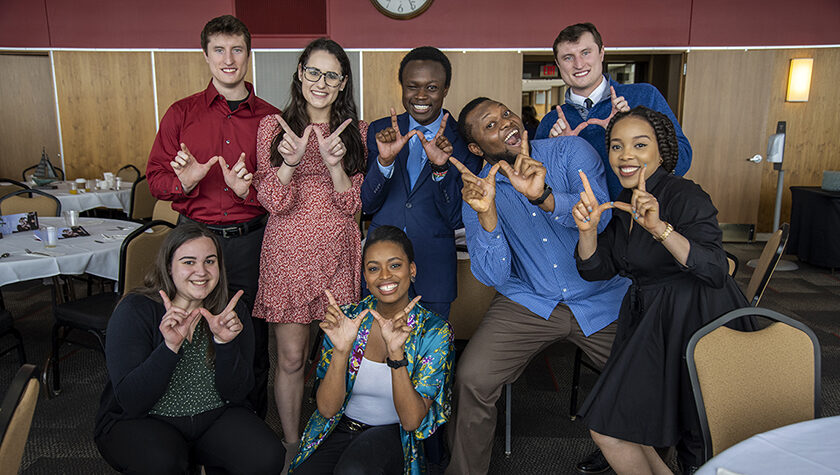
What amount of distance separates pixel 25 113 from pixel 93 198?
3277 mm

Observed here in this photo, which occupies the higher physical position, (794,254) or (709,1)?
(709,1)

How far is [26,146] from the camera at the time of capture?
24.8 feet

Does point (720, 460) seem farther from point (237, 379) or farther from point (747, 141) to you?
point (747, 141)

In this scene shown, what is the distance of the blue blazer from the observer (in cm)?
223

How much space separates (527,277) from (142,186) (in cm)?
453

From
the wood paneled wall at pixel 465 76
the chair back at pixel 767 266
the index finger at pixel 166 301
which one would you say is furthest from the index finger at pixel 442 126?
the wood paneled wall at pixel 465 76

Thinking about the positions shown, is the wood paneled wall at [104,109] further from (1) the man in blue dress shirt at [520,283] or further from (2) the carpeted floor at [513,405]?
(1) the man in blue dress shirt at [520,283]

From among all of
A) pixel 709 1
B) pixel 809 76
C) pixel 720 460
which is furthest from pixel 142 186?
pixel 809 76

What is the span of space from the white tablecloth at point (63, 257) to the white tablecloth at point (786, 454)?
9.49 feet

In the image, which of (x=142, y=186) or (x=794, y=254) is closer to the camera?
(x=142, y=186)

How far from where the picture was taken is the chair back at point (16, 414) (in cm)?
119

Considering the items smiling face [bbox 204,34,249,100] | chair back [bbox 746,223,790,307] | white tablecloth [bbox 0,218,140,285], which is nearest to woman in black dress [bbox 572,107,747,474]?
chair back [bbox 746,223,790,307]

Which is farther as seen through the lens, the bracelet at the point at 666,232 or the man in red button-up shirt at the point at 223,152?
the man in red button-up shirt at the point at 223,152

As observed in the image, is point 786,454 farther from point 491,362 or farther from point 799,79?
point 799,79
